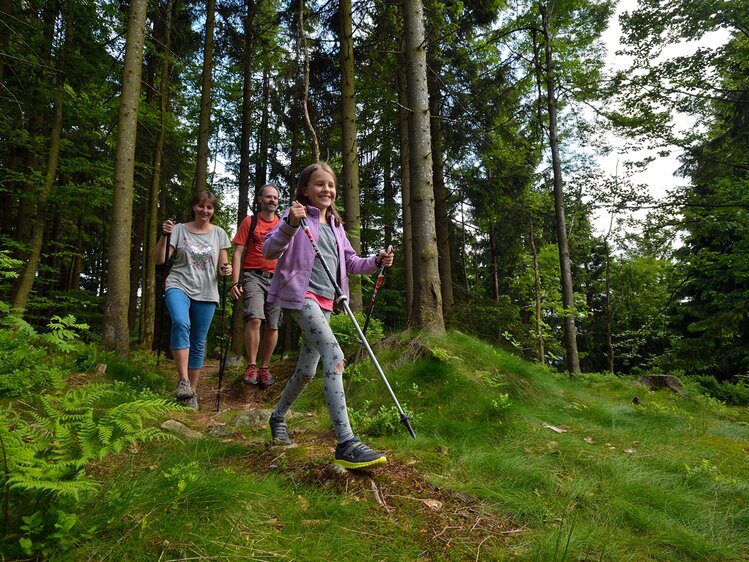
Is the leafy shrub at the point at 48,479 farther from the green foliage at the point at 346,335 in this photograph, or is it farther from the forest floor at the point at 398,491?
the green foliage at the point at 346,335

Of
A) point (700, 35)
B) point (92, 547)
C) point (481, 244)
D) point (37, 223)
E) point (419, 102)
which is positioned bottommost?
point (92, 547)

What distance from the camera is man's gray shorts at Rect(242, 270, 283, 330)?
514 cm

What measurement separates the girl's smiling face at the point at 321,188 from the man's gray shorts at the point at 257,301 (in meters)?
2.33

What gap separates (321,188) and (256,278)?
8.43 feet

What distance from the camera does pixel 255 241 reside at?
5199mm

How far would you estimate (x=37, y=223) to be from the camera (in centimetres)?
935

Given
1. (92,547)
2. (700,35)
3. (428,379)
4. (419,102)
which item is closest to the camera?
(92,547)

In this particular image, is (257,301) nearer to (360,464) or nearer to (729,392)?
(360,464)

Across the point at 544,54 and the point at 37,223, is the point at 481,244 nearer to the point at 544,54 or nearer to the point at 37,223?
the point at 544,54

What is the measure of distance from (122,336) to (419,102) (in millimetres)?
5429

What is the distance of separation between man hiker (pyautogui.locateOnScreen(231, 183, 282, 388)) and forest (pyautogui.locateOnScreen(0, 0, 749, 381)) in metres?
1.68

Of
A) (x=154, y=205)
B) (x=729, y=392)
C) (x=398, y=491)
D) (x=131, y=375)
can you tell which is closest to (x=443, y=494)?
(x=398, y=491)

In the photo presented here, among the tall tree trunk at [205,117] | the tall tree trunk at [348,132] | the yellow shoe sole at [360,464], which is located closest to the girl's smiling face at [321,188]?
the yellow shoe sole at [360,464]

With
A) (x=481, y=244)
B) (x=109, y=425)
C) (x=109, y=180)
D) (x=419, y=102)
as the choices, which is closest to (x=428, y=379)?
(x=109, y=425)
